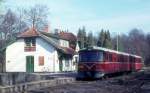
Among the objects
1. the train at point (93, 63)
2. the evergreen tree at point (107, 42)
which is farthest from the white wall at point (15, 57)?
the evergreen tree at point (107, 42)

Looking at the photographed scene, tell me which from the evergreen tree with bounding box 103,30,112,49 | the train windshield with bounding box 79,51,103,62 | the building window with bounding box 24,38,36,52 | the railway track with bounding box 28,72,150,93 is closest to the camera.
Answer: the railway track with bounding box 28,72,150,93

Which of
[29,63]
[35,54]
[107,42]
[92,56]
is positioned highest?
[107,42]

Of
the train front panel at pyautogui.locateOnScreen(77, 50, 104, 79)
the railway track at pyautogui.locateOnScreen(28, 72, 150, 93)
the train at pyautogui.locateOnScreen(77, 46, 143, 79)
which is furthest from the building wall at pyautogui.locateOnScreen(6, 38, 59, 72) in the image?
the railway track at pyautogui.locateOnScreen(28, 72, 150, 93)

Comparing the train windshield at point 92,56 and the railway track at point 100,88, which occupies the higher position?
the train windshield at point 92,56

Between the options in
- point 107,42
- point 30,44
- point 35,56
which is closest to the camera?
point 35,56

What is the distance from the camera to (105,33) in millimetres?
129125

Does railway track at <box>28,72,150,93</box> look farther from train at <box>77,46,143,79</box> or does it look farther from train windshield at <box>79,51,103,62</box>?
train windshield at <box>79,51,103,62</box>

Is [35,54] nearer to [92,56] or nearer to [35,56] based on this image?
[35,56]

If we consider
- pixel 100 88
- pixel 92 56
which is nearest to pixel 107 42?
pixel 92 56

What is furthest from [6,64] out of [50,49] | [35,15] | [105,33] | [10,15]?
[105,33]

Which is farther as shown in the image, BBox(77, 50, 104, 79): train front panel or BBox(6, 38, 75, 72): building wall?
BBox(6, 38, 75, 72): building wall

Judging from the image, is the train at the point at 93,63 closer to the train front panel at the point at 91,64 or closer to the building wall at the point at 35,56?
the train front panel at the point at 91,64

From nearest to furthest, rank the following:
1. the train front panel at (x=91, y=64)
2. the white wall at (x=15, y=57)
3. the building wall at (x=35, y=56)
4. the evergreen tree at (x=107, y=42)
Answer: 1. the train front panel at (x=91, y=64)
2. the building wall at (x=35, y=56)
3. the white wall at (x=15, y=57)
4. the evergreen tree at (x=107, y=42)

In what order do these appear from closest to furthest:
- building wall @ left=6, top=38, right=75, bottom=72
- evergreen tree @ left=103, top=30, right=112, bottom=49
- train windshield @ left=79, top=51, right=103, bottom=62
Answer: train windshield @ left=79, top=51, right=103, bottom=62 → building wall @ left=6, top=38, right=75, bottom=72 → evergreen tree @ left=103, top=30, right=112, bottom=49
